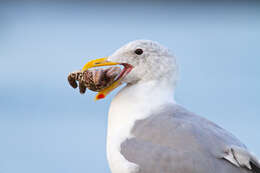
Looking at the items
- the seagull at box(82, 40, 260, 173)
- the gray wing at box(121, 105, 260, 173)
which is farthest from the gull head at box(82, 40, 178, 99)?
the gray wing at box(121, 105, 260, 173)

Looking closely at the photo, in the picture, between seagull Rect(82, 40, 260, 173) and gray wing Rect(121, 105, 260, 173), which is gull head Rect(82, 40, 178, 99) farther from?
gray wing Rect(121, 105, 260, 173)

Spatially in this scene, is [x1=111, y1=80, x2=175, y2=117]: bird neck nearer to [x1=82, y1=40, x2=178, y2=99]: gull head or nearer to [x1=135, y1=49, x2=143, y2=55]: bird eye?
[x1=82, y1=40, x2=178, y2=99]: gull head

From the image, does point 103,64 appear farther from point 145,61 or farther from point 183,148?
point 183,148

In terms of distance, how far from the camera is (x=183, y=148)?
312 centimetres

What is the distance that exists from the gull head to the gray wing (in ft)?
0.80

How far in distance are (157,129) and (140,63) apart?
0.40 metres

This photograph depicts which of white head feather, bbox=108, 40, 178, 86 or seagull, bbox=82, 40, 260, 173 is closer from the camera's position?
seagull, bbox=82, 40, 260, 173

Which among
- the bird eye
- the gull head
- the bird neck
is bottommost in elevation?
the bird neck

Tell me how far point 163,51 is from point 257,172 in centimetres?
83

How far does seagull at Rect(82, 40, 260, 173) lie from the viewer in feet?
10.0

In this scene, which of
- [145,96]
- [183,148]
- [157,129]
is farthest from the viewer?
[145,96]

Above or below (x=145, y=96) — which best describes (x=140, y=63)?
above

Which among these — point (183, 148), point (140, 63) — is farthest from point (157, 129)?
point (140, 63)

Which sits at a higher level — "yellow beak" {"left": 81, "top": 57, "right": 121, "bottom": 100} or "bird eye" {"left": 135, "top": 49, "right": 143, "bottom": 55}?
"bird eye" {"left": 135, "top": 49, "right": 143, "bottom": 55}
